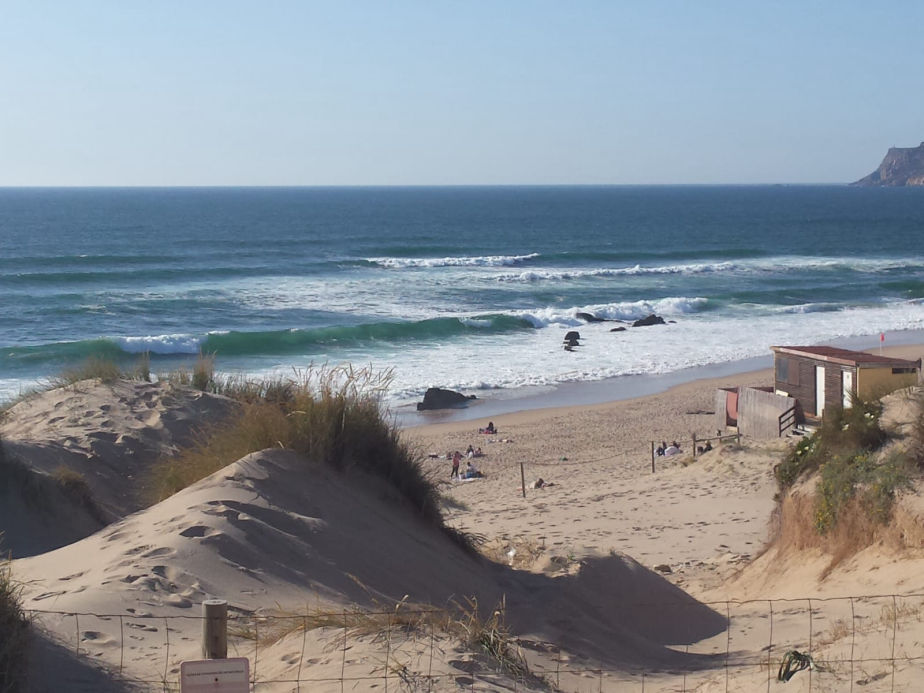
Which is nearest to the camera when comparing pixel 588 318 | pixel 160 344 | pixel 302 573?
pixel 302 573

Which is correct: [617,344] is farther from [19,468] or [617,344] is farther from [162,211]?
[162,211]

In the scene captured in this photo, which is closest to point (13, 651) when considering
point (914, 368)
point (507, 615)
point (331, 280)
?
point (507, 615)

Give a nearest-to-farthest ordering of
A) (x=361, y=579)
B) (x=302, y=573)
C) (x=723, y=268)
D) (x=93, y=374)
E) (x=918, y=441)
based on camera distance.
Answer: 1. (x=302, y=573)
2. (x=361, y=579)
3. (x=918, y=441)
4. (x=93, y=374)
5. (x=723, y=268)

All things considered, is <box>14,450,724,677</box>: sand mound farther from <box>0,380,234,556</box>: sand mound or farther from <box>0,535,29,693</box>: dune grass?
<box>0,380,234,556</box>: sand mound

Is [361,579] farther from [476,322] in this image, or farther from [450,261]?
[450,261]

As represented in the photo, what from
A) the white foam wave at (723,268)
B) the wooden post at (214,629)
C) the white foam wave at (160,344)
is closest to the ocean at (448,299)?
the white foam wave at (160,344)

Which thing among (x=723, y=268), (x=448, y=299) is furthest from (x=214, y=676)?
(x=723, y=268)
